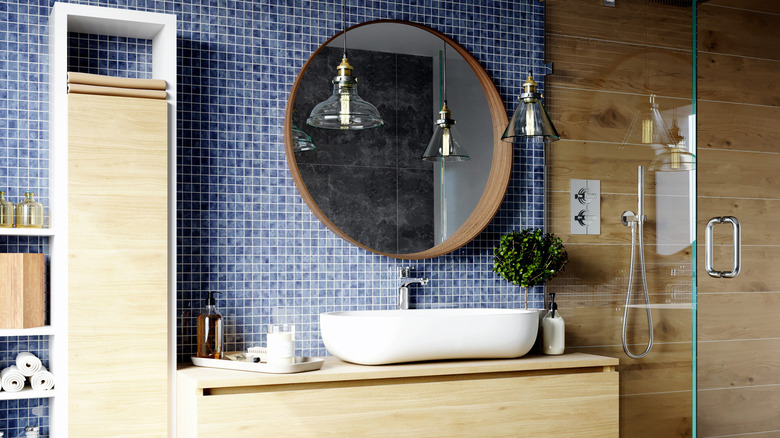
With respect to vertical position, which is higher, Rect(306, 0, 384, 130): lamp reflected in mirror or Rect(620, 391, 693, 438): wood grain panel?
Rect(306, 0, 384, 130): lamp reflected in mirror

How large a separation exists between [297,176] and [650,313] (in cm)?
128

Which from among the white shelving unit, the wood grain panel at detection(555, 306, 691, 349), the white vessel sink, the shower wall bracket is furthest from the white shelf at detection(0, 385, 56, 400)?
the shower wall bracket

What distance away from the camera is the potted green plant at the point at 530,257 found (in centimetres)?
273

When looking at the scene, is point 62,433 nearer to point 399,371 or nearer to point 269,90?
point 399,371

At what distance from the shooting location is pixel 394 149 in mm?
2789

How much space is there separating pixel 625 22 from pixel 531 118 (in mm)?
455

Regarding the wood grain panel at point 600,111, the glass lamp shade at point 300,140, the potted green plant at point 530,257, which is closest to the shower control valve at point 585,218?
A: the potted green plant at point 530,257

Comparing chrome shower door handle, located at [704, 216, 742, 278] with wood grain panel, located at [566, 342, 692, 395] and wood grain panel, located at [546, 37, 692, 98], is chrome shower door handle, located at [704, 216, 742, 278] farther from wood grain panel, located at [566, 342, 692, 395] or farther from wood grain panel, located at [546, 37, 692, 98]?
wood grain panel, located at [546, 37, 692, 98]

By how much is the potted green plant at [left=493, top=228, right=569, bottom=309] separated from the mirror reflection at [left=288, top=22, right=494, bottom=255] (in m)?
0.22

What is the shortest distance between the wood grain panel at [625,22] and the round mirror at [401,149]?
1.22 feet

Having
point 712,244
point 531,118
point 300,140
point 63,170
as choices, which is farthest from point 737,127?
point 63,170

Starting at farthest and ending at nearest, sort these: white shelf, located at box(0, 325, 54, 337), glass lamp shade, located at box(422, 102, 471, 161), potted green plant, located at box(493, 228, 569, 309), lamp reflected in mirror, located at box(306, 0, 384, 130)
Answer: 1. glass lamp shade, located at box(422, 102, 471, 161)
2. potted green plant, located at box(493, 228, 569, 309)
3. lamp reflected in mirror, located at box(306, 0, 384, 130)
4. white shelf, located at box(0, 325, 54, 337)

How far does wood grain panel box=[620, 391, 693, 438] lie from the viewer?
2.30 m

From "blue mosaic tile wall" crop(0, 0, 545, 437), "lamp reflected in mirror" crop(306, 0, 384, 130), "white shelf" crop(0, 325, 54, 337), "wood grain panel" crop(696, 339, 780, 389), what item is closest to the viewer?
"wood grain panel" crop(696, 339, 780, 389)
